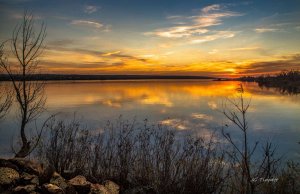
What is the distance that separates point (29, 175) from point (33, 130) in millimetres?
10456

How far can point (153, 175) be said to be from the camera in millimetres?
9125

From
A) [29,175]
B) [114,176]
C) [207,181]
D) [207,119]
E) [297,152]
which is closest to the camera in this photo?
[29,175]

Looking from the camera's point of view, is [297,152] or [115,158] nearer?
[115,158]

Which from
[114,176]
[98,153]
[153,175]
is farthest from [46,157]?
[153,175]

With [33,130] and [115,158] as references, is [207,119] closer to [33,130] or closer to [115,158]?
[33,130]

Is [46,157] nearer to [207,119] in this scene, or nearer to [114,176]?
[114,176]

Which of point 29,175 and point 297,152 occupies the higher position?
point 29,175

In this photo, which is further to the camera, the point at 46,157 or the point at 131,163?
the point at 46,157

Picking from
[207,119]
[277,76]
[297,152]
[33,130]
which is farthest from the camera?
[277,76]

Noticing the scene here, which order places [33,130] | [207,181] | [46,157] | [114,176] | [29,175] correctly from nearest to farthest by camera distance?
[29,175] < [207,181] < [114,176] < [46,157] < [33,130]

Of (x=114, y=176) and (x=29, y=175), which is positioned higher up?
(x=29, y=175)

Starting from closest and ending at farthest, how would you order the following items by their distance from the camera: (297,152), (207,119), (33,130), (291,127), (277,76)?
(297,152) < (33,130) < (291,127) < (207,119) < (277,76)

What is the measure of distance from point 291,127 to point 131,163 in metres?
15.2

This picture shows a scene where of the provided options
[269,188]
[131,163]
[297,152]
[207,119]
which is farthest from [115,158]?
[207,119]
